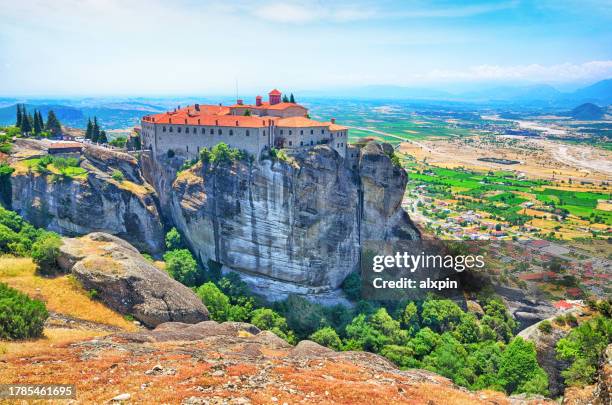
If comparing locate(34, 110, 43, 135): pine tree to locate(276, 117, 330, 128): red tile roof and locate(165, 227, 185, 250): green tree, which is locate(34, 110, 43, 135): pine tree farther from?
locate(276, 117, 330, 128): red tile roof

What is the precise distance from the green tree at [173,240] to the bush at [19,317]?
33.3 meters

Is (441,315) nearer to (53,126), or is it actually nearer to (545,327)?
(545,327)

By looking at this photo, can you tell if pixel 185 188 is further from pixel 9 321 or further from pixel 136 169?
pixel 9 321

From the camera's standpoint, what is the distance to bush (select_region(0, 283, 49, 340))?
68.4 feet

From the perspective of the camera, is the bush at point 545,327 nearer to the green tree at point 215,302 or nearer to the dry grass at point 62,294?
the green tree at point 215,302

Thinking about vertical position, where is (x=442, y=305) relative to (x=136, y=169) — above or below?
below

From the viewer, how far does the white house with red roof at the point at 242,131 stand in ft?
172

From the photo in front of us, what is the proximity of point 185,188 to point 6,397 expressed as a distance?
1624 inches

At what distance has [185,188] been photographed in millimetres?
54031

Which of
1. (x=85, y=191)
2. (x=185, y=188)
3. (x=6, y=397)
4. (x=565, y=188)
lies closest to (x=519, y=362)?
(x=6, y=397)

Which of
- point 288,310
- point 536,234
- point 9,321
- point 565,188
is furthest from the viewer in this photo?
point 565,188

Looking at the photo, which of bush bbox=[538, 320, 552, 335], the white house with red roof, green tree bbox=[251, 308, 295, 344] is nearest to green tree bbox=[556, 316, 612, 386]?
bush bbox=[538, 320, 552, 335]

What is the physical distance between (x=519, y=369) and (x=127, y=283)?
32138mm

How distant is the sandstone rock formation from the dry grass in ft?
17.5
